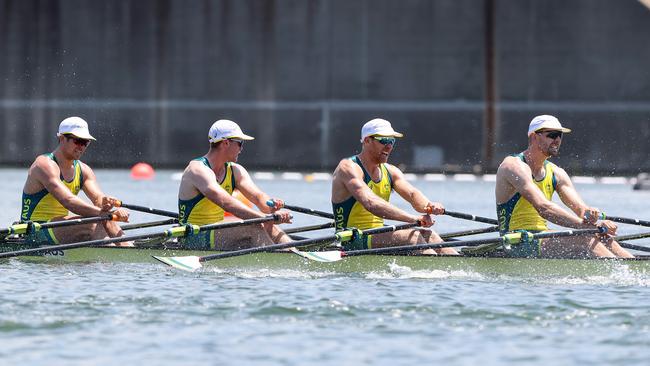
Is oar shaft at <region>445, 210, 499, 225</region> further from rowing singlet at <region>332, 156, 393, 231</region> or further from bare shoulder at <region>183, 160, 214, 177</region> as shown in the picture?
bare shoulder at <region>183, 160, 214, 177</region>

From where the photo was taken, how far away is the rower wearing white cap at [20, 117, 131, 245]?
12695mm

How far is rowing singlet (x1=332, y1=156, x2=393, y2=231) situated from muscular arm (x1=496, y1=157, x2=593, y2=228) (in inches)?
44.9

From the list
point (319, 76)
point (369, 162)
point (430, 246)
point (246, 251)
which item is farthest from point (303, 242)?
point (319, 76)

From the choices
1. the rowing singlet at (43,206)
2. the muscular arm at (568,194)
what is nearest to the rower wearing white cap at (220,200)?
the rowing singlet at (43,206)

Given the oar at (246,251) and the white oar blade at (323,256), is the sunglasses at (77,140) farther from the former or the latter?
the white oar blade at (323,256)

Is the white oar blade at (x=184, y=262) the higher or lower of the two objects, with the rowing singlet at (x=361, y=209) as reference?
lower

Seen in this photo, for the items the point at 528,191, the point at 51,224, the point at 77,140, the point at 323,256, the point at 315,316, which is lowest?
the point at 315,316

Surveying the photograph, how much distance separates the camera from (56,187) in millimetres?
12719

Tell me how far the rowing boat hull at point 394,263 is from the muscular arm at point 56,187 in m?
0.39

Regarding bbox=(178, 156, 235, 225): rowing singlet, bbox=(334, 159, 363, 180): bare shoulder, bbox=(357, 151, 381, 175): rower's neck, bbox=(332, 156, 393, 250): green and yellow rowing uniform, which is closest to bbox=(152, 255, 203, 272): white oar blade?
bbox=(178, 156, 235, 225): rowing singlet

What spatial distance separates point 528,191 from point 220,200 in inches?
112

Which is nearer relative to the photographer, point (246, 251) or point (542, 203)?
point (542, 203)

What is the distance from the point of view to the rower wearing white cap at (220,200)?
12203 mm

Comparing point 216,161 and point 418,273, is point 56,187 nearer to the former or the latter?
point 216,161
